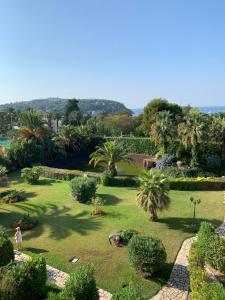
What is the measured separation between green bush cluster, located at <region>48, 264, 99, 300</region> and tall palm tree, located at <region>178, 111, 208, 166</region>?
2622 centimetres

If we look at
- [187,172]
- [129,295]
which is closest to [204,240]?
[129,295]

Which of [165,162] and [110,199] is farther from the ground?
[165,162]

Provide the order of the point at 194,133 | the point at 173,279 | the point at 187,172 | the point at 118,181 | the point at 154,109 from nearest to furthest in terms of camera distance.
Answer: the point at 173,279, the point at 118,181, the point at 187,172, the point at 194,133, the point at 154,109

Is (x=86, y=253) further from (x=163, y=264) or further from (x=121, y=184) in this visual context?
(x=121, y=184)

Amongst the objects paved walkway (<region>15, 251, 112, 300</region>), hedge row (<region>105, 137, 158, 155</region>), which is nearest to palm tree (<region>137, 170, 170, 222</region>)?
paved walkway (<region>15, 251, 112, 300</region>)

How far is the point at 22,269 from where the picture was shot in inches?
463

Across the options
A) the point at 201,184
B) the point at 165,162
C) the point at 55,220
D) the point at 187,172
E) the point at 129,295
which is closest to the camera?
the point at 129,295

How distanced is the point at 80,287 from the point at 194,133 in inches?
1065

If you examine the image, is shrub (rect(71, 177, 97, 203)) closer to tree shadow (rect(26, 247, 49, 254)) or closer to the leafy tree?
tree shadow (rect(26, 247, 49, 254))

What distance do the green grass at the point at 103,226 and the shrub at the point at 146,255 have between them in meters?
0.47

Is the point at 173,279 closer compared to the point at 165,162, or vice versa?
the point at 173,279

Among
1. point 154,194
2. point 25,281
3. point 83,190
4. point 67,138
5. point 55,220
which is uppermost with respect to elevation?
point 67,138

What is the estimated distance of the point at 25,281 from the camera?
11.6 m

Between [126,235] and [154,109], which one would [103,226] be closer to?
[126,235]
